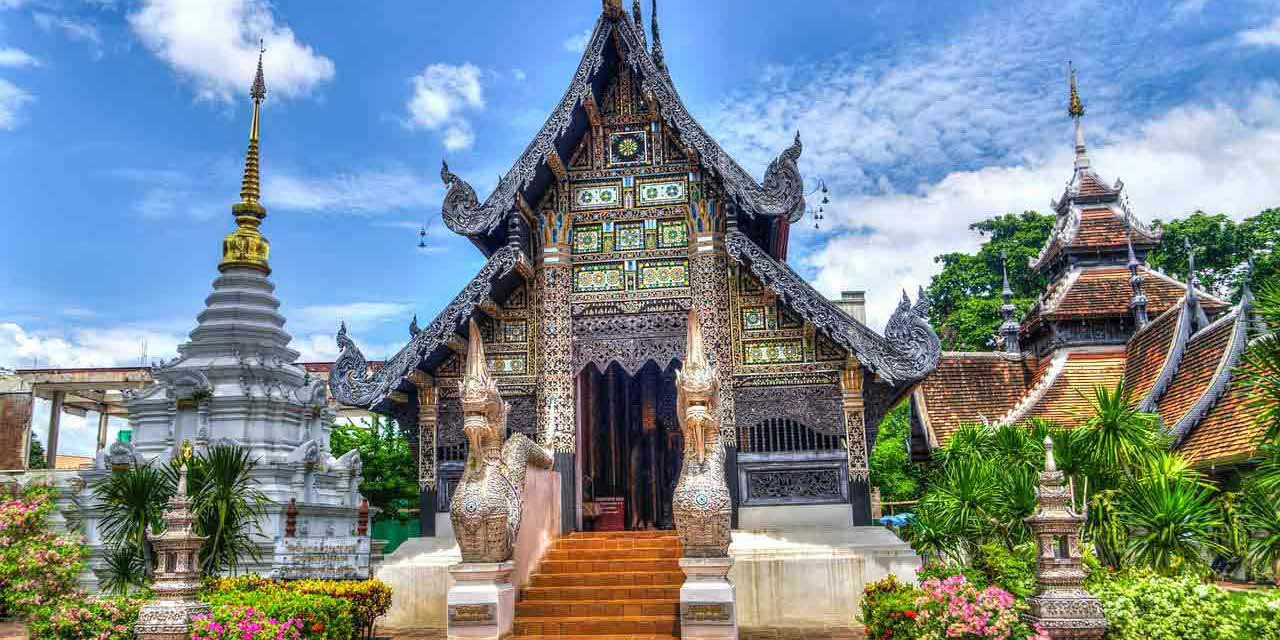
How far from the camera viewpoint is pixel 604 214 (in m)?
11.4

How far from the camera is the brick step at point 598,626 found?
8500mm

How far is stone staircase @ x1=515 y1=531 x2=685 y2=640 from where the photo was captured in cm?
854

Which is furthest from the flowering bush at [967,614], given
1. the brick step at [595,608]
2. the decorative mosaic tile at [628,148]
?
the decorative mosaic tile at [628,148]

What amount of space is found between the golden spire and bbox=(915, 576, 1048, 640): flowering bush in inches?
561

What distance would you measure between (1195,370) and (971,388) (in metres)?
5.14

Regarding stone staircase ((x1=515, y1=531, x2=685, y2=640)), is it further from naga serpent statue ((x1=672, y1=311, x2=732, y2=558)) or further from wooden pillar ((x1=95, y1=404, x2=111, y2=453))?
wooden pillar ((x1=95, y1=404, x2=111, y2=453))

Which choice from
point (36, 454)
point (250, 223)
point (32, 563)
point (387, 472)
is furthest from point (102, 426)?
point (32, 563)

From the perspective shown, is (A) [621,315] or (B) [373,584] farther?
(A) [621,315]

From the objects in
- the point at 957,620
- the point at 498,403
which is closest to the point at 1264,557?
the point at 957,620

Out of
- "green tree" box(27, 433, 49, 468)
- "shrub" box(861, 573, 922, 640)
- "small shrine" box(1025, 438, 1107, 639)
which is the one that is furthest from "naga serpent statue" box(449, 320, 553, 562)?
"green tree" box(27, 433, 49, 468)

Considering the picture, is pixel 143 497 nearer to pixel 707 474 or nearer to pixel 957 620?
pixel 707 474

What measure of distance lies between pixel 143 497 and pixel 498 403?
3.37 meters

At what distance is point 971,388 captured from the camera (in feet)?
60.8

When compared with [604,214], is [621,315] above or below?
below
